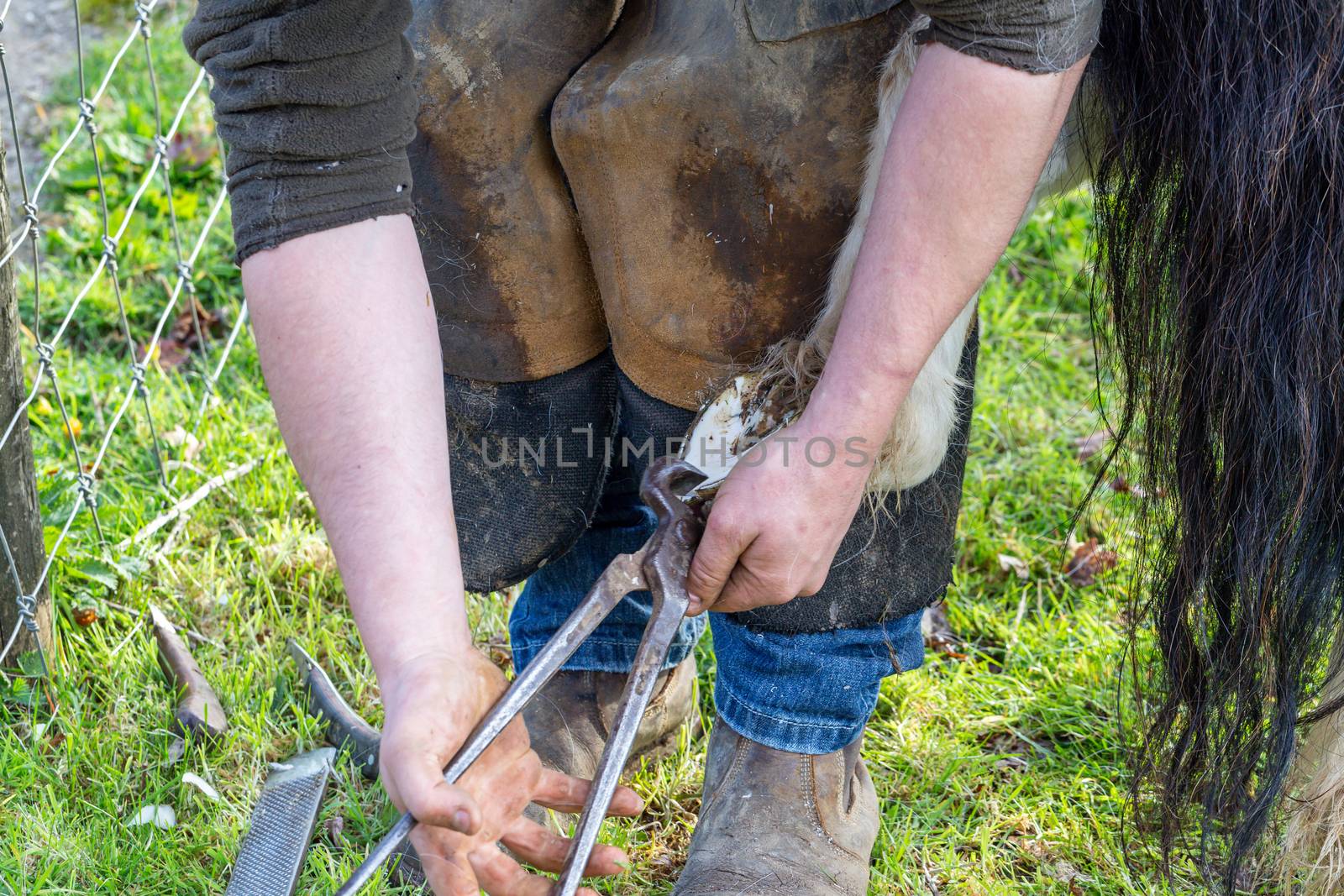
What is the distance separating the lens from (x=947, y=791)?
1.46 m

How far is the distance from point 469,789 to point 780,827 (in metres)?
0.46

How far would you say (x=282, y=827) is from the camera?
132 centimetres

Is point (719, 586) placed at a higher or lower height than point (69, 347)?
higher

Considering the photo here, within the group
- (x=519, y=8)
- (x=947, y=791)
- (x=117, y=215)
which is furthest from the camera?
(x=117, y=215)

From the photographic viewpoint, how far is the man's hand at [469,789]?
0.88 metres

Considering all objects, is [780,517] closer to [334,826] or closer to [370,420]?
[370,420]

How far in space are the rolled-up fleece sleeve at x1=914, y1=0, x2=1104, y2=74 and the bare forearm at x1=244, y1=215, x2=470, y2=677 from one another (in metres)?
0.48

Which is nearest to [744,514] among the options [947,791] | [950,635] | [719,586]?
[719,586]

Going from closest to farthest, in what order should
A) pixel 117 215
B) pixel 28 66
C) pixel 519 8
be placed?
pixel 519 8 → pixel 117 215 → pixel 28 66

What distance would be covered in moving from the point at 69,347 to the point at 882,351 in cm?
183

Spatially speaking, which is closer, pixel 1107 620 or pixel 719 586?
pixel 719 586

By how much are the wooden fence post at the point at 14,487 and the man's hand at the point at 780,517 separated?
3.12ft

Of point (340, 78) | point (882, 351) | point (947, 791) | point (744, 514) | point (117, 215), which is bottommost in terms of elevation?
point (947, 791)

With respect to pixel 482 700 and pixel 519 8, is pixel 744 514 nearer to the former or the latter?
pixel 482 700
